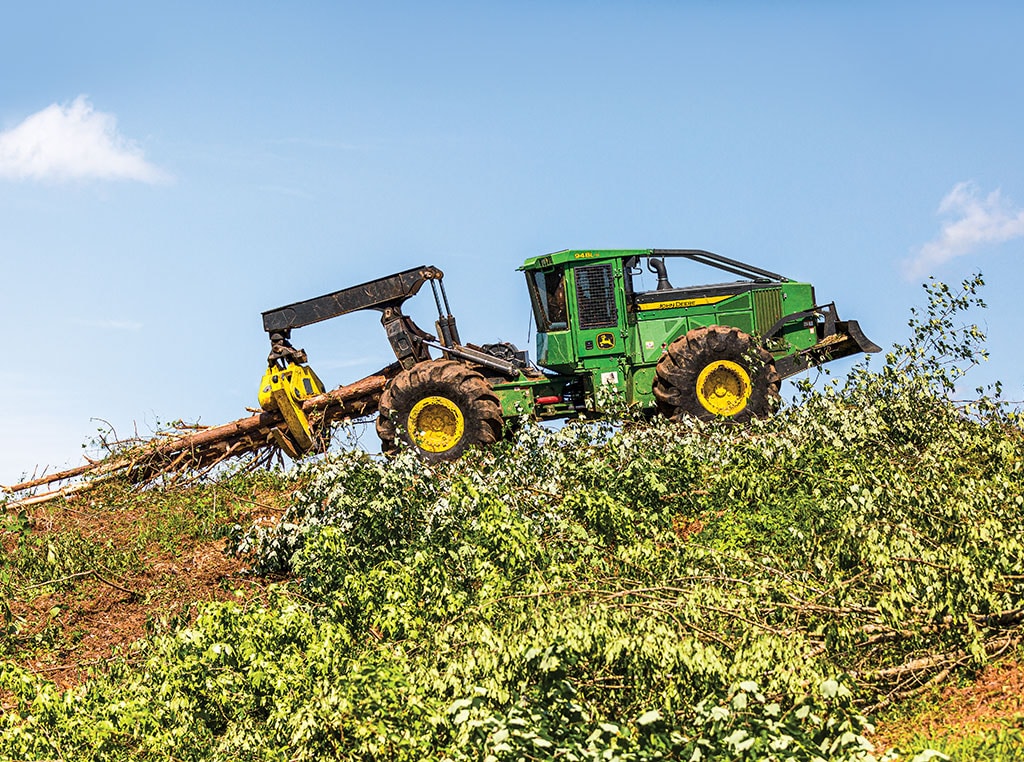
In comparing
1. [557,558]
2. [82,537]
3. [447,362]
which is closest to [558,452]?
[557,558]

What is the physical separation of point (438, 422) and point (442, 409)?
7.2 inches

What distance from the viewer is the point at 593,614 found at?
6578 mm

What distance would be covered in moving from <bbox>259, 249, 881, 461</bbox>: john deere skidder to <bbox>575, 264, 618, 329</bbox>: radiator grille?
13 mm

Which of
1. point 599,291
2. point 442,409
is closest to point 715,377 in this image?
point 599,291

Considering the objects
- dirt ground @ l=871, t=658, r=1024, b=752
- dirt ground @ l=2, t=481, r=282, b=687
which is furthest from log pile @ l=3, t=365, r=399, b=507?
dirt ground @ l=871, t=658, r=1024, b=752

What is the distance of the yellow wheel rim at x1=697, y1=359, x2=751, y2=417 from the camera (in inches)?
597

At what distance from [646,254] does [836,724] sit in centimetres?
1010

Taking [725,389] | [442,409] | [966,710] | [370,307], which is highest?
[370,307]

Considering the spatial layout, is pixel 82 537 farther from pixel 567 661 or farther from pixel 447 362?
pixel 567 661

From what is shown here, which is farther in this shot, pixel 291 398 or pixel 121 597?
pixel 291 398

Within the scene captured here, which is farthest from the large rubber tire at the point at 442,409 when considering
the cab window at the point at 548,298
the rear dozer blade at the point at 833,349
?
the rear dozer blade at the point at 833,349

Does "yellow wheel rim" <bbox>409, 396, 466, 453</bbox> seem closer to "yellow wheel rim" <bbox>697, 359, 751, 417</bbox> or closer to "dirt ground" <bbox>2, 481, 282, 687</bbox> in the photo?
"dirt ground" <bbox>2, 481, 282, 687</bbox>

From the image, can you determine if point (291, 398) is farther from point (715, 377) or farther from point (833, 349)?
point (833, 349)

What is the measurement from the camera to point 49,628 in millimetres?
10906
